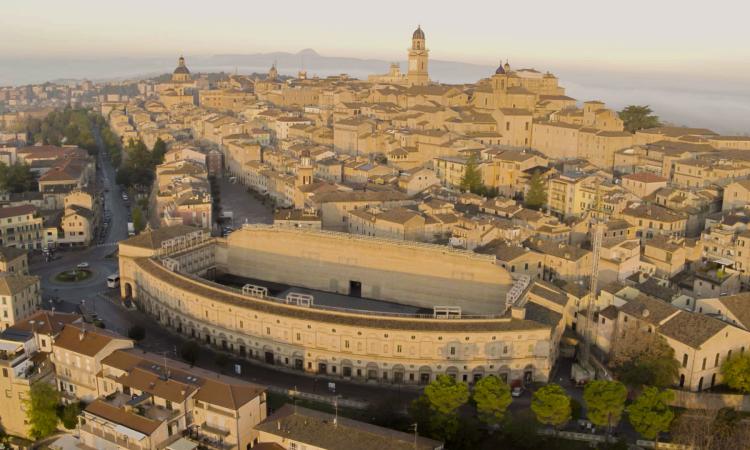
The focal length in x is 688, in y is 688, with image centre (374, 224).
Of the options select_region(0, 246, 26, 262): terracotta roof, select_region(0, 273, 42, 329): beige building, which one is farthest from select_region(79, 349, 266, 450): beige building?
select_region(0, 246, 26, 262): terracotta roof

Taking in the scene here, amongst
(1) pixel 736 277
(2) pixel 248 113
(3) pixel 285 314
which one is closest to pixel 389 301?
(3) pixel 285 314

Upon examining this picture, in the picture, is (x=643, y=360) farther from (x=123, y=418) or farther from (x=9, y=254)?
(x=9, y=254)

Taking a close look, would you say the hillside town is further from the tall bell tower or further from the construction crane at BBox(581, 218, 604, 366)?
the tall bell tower

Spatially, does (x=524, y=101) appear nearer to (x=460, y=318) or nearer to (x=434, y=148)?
(x=434, y=148)

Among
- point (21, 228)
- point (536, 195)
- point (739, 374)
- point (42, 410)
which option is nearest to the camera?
point (739, 374)

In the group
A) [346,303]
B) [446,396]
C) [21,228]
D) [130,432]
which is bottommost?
[346,303]

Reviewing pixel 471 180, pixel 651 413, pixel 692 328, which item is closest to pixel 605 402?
pixel 651 413
